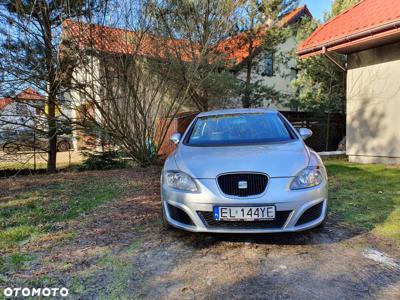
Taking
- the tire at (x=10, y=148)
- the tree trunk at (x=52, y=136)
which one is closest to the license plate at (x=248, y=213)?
the tree trunk at (x=52, y=136)

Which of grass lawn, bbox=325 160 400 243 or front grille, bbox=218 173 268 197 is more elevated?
front grille, bbox=218 173 268 197

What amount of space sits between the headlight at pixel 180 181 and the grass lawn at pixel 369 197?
219 cm

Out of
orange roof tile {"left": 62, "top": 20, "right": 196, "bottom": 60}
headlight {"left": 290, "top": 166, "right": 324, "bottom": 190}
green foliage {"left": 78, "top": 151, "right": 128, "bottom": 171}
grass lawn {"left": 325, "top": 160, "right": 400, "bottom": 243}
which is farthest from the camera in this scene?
green foliage {"left": 78, "top": 151, "right": 128, "bottom": 171}

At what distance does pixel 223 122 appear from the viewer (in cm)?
486

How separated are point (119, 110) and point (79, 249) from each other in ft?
18.8

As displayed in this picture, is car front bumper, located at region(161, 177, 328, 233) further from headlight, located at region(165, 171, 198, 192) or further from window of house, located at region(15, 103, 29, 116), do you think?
window of house, located at region(15, 103, 29, 116)

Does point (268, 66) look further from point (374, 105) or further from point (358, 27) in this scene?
point (358, 27)

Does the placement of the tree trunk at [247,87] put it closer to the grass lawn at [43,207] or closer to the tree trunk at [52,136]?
the tree trunk at [52,136]

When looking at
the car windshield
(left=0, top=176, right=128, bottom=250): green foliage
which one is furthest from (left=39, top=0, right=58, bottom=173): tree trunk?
the car windshield

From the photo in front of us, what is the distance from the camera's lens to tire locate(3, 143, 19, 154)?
8477mm

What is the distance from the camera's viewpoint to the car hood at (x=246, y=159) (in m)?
3.39

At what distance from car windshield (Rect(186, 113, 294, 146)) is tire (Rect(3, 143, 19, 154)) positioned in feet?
18.8

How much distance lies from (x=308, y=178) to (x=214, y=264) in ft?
4.13

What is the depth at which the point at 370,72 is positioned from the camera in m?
9.20
